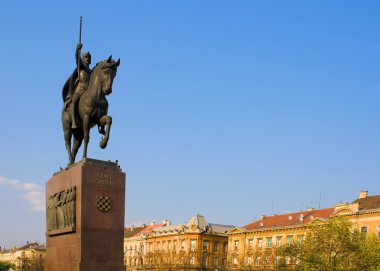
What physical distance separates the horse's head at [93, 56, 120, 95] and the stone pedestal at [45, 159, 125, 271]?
6.20 feet

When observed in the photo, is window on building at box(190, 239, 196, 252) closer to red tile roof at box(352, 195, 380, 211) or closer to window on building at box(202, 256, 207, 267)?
window on building at box(202, 256, 207, 267)

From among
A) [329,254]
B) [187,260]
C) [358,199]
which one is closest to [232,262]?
[187,260]

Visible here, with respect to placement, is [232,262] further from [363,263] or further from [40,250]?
[40,250]

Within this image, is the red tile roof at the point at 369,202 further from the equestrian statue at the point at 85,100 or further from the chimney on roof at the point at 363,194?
the equestrian statue at the point at 85,100

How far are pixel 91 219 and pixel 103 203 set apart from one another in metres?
0.51

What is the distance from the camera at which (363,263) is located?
44188 millimetres

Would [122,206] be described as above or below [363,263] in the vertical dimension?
above

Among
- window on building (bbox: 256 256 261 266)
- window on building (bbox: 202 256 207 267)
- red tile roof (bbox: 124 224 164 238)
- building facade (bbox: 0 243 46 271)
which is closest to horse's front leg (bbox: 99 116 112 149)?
window on building (bbox: 256 256 261 266)

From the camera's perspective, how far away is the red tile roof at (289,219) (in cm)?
7162

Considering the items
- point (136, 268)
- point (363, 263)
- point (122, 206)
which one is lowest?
point (136, 268)

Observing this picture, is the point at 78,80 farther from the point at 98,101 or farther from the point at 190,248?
the point at 190,248

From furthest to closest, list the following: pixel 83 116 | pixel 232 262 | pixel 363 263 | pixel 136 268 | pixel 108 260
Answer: pixel 136 268 < pixel 232 262 < pixel 363 263 < pixel 83 116 < pixel 108 260

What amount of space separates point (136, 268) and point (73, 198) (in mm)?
89037

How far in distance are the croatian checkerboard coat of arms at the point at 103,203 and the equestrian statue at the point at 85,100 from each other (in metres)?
1.31
